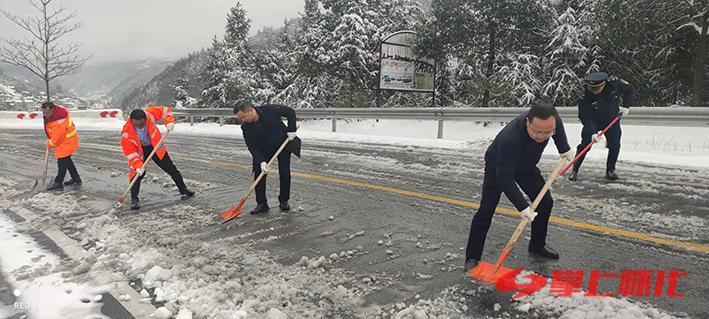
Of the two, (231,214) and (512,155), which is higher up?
(512,155)

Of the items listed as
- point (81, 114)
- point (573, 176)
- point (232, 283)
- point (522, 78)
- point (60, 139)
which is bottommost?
point (232, 283)

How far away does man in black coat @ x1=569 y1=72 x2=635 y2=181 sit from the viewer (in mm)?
6691

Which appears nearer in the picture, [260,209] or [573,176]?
[260,209]

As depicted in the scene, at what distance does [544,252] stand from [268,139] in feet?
11.6

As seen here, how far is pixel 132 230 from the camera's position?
4.91 metres

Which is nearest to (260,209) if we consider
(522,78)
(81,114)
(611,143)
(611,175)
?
(611,175)

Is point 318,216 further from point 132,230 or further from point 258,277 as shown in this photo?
point 132,230

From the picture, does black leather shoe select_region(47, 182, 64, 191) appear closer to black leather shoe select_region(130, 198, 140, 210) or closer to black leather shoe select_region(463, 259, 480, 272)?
black leather shoe select_region(130, 198, 140, 210)

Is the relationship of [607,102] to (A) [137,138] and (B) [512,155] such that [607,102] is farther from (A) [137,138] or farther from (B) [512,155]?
(A) [137,138]

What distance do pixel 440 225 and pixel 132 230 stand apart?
11.3 ft

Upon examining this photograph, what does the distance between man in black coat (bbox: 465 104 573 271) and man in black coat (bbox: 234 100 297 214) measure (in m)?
2.74

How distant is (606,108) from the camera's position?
6816 millimetres

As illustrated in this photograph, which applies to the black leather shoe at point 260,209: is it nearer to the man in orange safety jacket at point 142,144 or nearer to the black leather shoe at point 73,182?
the man in orange safety jacket at point 142,144

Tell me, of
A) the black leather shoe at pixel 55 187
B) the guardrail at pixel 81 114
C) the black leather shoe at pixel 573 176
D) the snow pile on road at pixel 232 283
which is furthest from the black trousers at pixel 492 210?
the guardrail at pixel 81 114
